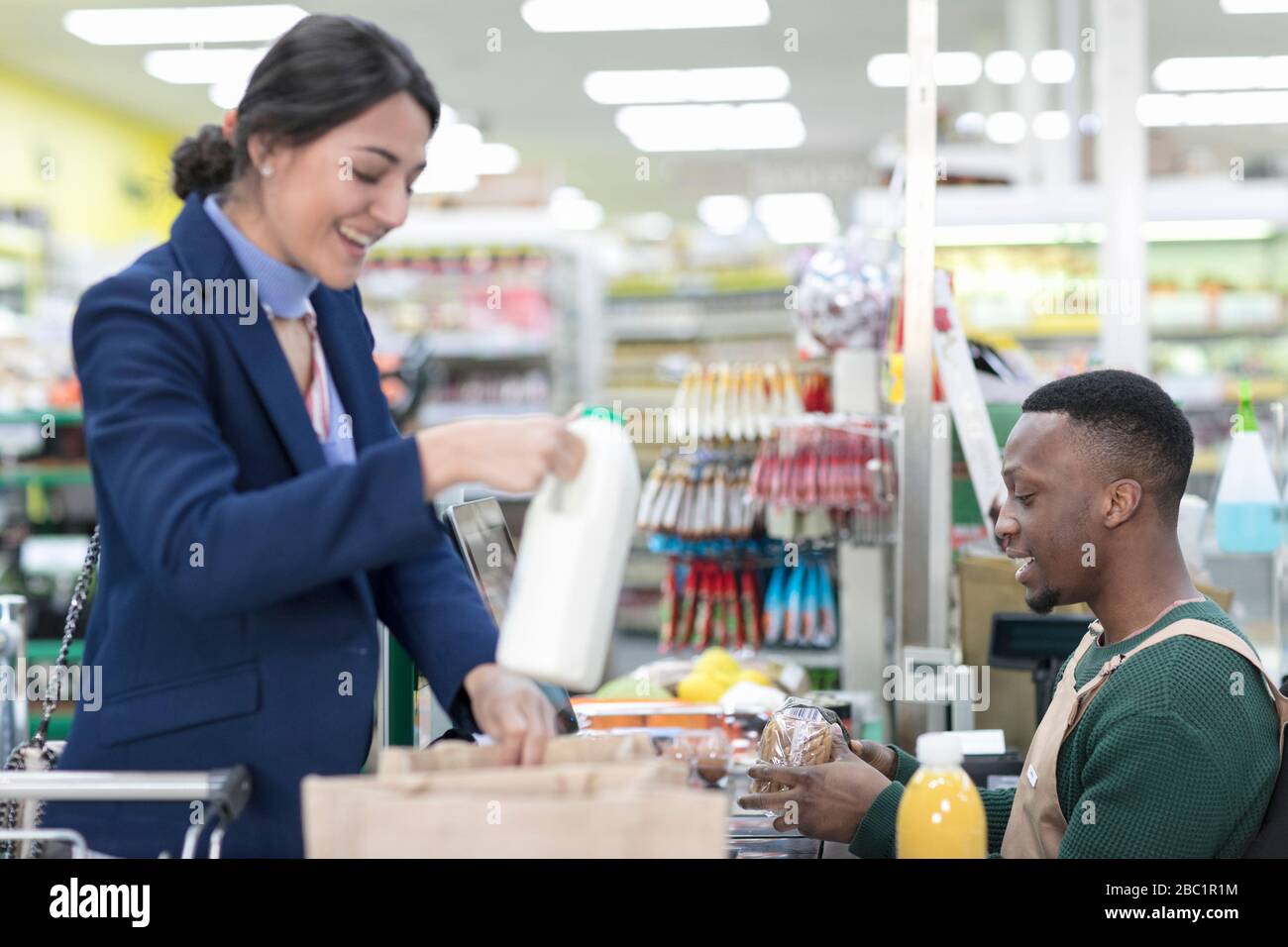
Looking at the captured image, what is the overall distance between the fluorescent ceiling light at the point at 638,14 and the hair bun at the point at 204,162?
7.57 meters

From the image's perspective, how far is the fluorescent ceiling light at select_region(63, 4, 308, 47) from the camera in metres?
8.79

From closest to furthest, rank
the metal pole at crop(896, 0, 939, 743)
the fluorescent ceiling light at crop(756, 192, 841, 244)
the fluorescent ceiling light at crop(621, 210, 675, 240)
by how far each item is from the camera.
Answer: the metal pole at crop(896, 0, 939, 743)
the fluorescent ceiling light at crop(756, 192, 841, 244)
the fluorescent ceiling light at crop(621, 210, 675, 240)

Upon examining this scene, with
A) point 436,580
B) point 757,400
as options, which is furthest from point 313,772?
point 757,400

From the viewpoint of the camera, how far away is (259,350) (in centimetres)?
146

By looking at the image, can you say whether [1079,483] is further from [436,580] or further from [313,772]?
[313,772]

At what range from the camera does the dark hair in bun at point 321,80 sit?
1387 mm

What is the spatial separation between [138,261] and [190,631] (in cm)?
39

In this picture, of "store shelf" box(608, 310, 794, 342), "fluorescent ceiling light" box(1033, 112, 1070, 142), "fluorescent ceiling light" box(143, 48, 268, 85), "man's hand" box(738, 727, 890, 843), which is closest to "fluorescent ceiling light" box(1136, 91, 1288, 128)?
"fluorescent ceiling light" box(1033, 112, 1070, 142)

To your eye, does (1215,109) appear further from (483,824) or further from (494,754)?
(483,824)

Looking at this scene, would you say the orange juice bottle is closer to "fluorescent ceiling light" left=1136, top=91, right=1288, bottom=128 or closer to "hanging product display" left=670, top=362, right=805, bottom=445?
"hanging product display" left=670, top=362, right=805, bottom=445

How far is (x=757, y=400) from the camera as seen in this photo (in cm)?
434

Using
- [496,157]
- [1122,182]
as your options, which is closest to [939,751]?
[1122,182]

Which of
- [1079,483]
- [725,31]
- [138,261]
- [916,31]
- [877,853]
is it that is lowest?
[877,853]

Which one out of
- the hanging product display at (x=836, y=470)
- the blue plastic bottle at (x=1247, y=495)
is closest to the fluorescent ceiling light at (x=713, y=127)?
the hanging product display at (x=836, y=470)
